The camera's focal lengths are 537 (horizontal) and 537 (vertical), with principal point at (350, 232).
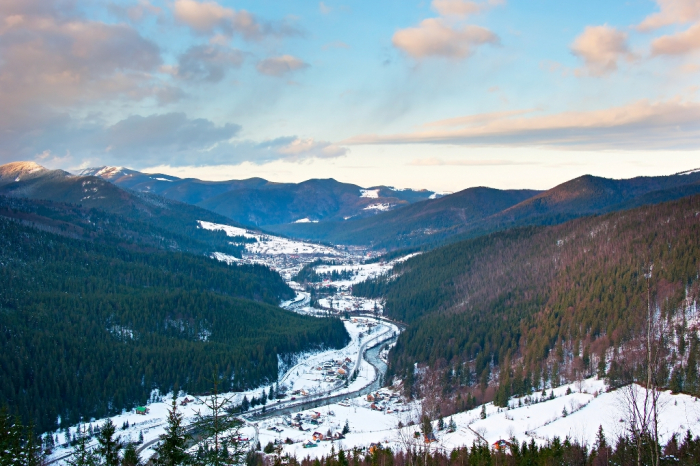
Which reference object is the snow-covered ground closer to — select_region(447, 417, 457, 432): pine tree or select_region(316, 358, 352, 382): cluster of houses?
select_region(447, 417, 457, 432): pine tree

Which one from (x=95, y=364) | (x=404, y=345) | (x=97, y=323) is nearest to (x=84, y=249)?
(x=97, y=323)

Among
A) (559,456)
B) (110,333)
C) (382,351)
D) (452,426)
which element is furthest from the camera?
(382,351)

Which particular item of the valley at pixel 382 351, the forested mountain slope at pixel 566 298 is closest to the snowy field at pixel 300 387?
the valley at pixel 382 351

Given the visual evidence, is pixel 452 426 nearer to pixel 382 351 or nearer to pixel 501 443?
pixel 501 443

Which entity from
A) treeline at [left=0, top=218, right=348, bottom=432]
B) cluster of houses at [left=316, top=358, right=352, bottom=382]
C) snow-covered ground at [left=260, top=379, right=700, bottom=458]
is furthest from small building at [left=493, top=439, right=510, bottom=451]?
cluster of houses at [left=316, top=358, right=352, bottom=382]

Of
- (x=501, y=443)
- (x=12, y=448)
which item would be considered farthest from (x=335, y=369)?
(x=12, y=448)

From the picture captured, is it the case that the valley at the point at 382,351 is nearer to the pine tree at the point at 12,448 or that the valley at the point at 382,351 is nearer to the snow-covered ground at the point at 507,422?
the snow-covered ground at the point at 507,422
